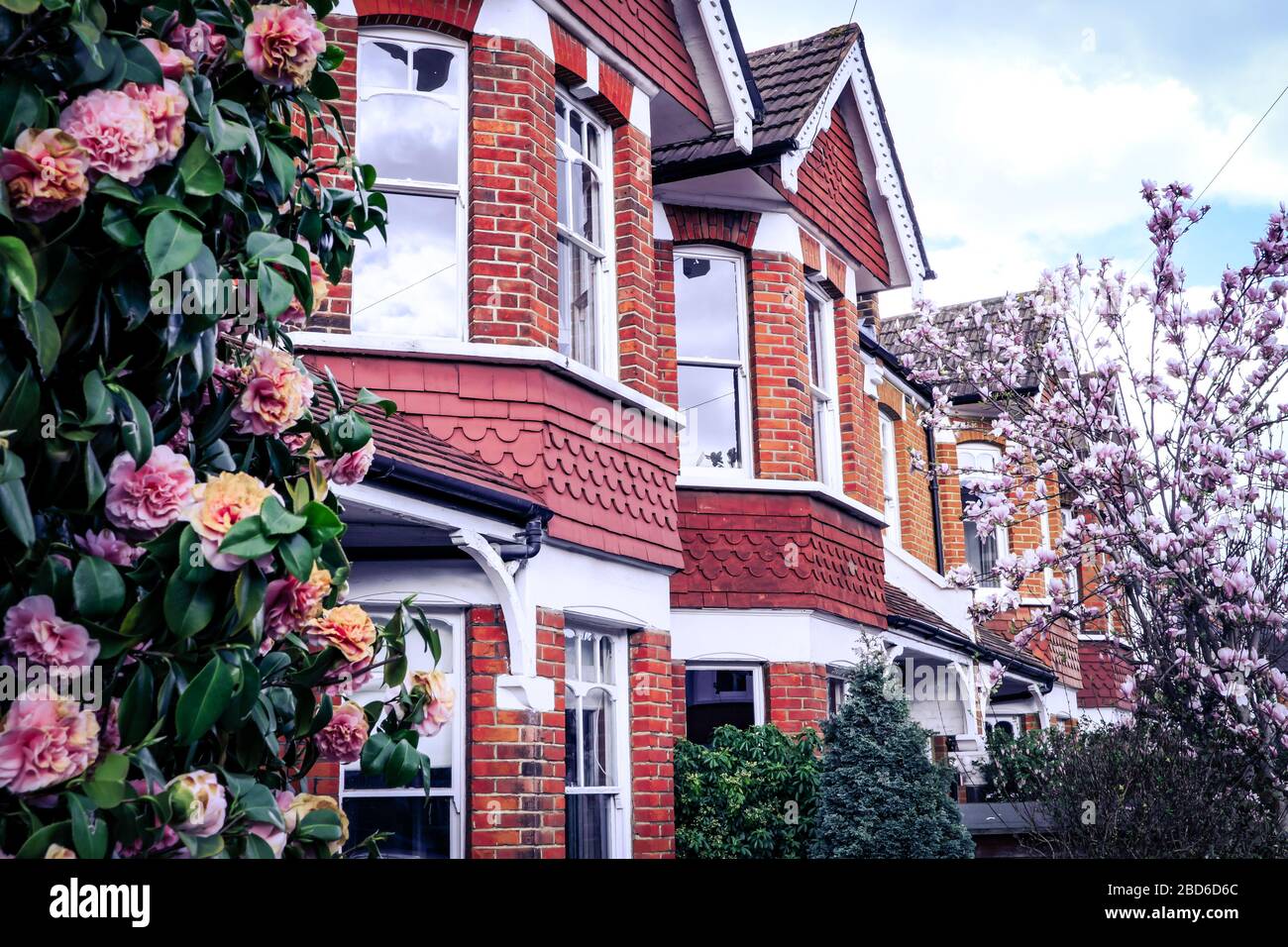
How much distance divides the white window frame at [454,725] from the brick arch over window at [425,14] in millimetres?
3700

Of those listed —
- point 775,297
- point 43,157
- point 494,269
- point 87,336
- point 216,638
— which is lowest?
point 216,638

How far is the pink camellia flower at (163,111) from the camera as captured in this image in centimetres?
284

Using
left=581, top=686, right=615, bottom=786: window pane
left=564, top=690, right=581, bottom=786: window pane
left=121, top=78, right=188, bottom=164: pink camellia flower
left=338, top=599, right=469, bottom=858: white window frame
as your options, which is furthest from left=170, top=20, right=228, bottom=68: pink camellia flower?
left=581, top=686, right=615, bottom=786: window pane

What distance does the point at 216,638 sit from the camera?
2.79 m

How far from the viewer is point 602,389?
8703mm

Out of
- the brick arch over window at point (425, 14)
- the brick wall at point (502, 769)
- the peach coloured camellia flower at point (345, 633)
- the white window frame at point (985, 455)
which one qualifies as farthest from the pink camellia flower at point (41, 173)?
the white window frame at point (985, 455)

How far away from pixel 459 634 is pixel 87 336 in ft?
16.0

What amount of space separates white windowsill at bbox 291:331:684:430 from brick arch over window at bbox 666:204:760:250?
3.45m

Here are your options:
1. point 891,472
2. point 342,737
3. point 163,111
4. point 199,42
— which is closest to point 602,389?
point 342,737

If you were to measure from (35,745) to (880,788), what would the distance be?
7.58m
